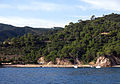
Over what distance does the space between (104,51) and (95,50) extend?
834 centimetres

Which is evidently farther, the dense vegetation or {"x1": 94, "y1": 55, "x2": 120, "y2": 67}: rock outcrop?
the dense vegetation

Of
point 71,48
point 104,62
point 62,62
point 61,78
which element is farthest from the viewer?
point 71,48

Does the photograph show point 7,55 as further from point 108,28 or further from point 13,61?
point 108,28

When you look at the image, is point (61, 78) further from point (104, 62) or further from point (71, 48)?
point (71, 48)

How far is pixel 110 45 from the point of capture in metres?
166

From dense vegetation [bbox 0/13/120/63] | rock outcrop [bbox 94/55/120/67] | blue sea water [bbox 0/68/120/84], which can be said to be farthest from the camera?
dense vegetation [bbox 0/13/120/63]

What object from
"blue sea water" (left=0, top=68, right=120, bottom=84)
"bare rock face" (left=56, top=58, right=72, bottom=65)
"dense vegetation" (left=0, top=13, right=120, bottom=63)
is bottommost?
"blue sea water" (left=0, top=68, right=120, bottom=84)

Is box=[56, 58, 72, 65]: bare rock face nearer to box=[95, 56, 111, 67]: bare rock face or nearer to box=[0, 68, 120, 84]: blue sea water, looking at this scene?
box=[95, 56, 111, 67]: bare rock face

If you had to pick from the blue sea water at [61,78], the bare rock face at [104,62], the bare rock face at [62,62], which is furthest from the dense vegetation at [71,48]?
the blue sea water at [61,78]

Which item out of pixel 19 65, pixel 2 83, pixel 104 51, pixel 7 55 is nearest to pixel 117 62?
pixel 104 51

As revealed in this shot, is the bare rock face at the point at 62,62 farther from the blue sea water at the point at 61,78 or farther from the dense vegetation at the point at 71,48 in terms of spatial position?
the blue sea water at the point at 61,78

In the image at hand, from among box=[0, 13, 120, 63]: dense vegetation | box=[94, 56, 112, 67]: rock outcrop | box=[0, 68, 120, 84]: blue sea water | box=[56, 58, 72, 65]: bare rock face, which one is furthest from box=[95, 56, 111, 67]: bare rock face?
box=[0, 68, 120, 84]: blue sea water

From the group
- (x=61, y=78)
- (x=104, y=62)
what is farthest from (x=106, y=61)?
(x=61, y=78)

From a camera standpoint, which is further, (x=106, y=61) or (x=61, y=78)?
(x=106, y=61)
